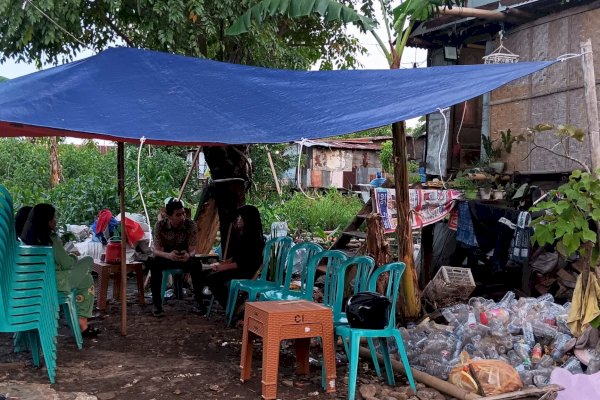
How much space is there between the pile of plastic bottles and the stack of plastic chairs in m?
2.71

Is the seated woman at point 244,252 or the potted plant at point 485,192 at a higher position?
the potted plant at point 485,192

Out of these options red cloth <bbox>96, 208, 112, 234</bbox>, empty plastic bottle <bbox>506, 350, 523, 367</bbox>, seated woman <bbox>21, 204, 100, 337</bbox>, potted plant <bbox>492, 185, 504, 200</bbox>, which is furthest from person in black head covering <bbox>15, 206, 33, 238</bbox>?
potted plant <bbox>492, 185, 504, 200</bbox>

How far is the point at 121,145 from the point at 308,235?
6826mm

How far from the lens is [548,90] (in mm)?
7391

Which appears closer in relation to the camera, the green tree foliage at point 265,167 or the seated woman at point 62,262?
the seated woman at point 62,262

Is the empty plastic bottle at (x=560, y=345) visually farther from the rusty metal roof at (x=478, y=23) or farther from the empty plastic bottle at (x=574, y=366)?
the rusty metal roof at (x=478, y=23)

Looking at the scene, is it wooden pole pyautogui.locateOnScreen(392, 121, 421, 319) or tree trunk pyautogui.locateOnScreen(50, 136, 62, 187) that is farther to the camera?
tree trunk pyautogui.locateOnScreen(50, 136, 62, 187)

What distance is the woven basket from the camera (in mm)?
6836

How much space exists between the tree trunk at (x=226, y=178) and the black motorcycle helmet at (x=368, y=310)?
385 centimetres

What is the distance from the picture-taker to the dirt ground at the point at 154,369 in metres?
4.27

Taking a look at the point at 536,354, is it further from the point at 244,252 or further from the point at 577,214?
the point at 244,252

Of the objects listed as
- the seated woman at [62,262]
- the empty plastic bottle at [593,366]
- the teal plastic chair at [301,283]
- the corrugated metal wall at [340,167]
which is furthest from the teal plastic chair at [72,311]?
the corrugated metal wall at [340,167]

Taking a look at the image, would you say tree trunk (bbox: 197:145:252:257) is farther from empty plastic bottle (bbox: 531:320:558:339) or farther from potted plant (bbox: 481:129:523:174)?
empty plastic bottle (bbox: 531:320:558:339)

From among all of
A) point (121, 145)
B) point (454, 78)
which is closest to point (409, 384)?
point (454, 78)
